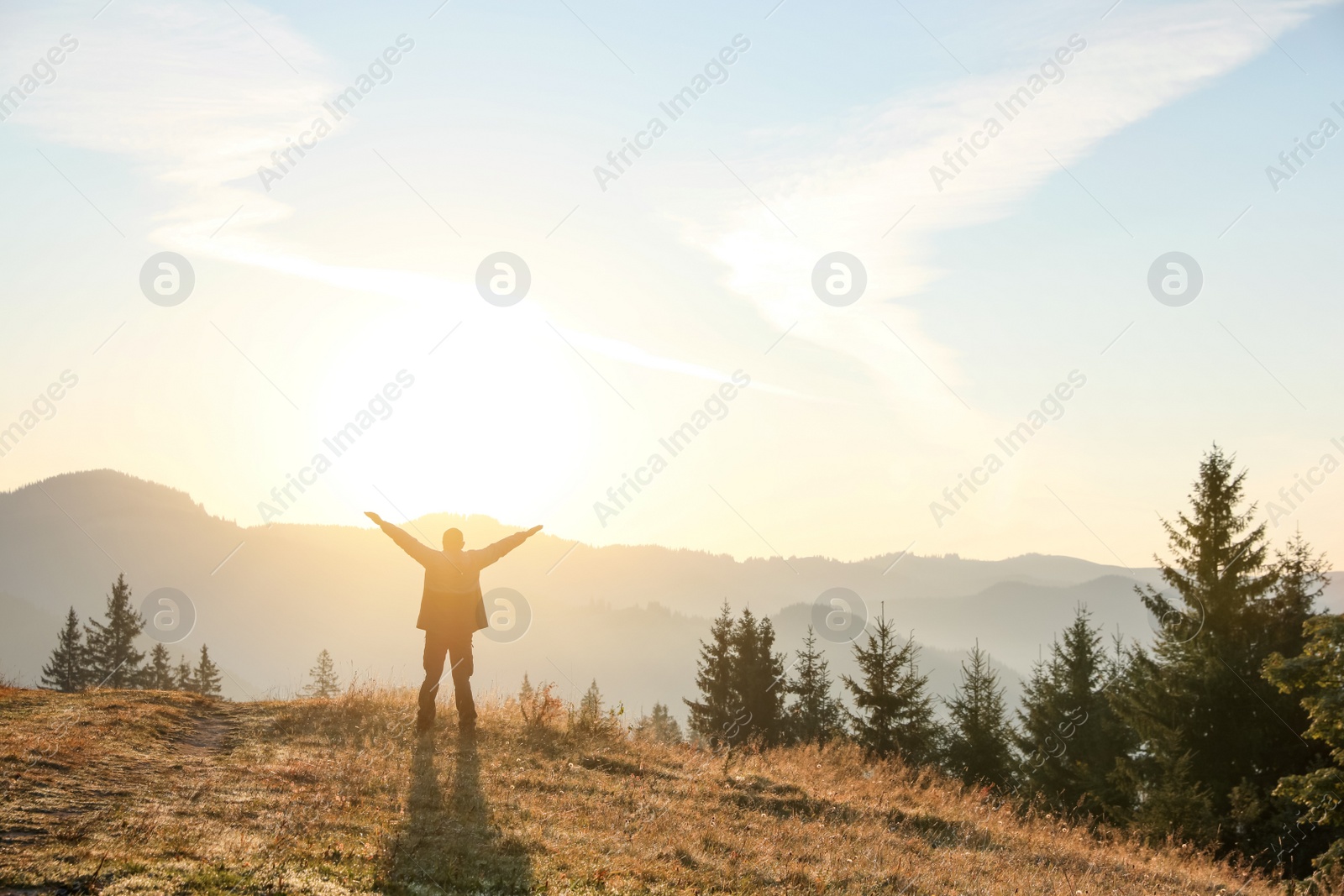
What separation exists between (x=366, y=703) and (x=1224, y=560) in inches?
1029

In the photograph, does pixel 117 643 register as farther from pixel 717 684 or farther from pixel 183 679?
pixel 717 684

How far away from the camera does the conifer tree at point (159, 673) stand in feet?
214

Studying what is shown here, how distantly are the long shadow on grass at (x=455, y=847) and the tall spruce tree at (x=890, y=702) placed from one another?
32.5m

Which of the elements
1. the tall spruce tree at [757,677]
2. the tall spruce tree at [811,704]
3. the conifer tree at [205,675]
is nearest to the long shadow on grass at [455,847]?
the tall spruce tree at [757,677]

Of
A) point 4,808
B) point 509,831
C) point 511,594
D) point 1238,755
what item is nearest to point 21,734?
point 4,808

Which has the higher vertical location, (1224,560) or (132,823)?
(1224,560)

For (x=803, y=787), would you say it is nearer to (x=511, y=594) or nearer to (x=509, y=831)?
(x=509, y=831)

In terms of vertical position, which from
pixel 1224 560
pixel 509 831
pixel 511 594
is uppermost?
pixel 1224 560

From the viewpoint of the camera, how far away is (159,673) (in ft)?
218

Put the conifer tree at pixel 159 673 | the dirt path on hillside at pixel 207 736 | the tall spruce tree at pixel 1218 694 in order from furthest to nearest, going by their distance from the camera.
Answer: the conifer tree at pixel 159 673 < the tall spruce tree at pixel 1218 694 < the dirt path on hillside at pixel 207 736

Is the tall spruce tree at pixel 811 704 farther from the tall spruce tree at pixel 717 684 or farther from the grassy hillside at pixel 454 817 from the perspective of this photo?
the grassy hillside at pixel 454 817

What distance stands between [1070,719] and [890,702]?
8.77 meters

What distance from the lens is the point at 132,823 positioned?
7430mm

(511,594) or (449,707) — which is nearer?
(449,707)
